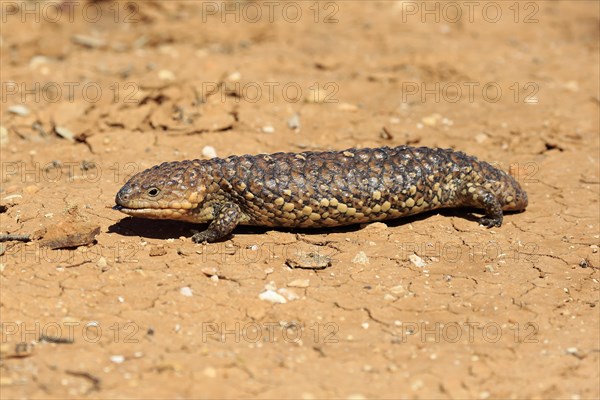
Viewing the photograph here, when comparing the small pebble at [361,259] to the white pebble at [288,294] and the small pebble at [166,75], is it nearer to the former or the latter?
the white pebble at [288,294]

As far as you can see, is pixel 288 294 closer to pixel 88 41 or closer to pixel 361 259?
pixel 361 259

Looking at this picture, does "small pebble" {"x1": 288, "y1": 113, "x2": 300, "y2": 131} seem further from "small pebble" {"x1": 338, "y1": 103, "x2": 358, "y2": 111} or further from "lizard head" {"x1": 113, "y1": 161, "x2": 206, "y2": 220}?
"lizard head" {"x1": 113, "y1": 161, "x2": 206, "y2": 220}

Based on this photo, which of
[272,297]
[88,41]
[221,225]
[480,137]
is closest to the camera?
[272,297]

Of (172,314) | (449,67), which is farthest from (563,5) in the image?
(172,314)

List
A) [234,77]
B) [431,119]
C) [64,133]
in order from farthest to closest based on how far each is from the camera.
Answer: [234,77]
[431,119]
[64,133]

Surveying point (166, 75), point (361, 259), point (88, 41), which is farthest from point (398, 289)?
point (88, 41)

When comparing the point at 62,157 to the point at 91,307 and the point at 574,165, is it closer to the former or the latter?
the point at 91,307

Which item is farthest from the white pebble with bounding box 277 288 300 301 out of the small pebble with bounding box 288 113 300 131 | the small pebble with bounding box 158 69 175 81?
the small pebble with bounding box 158 69 175 81
